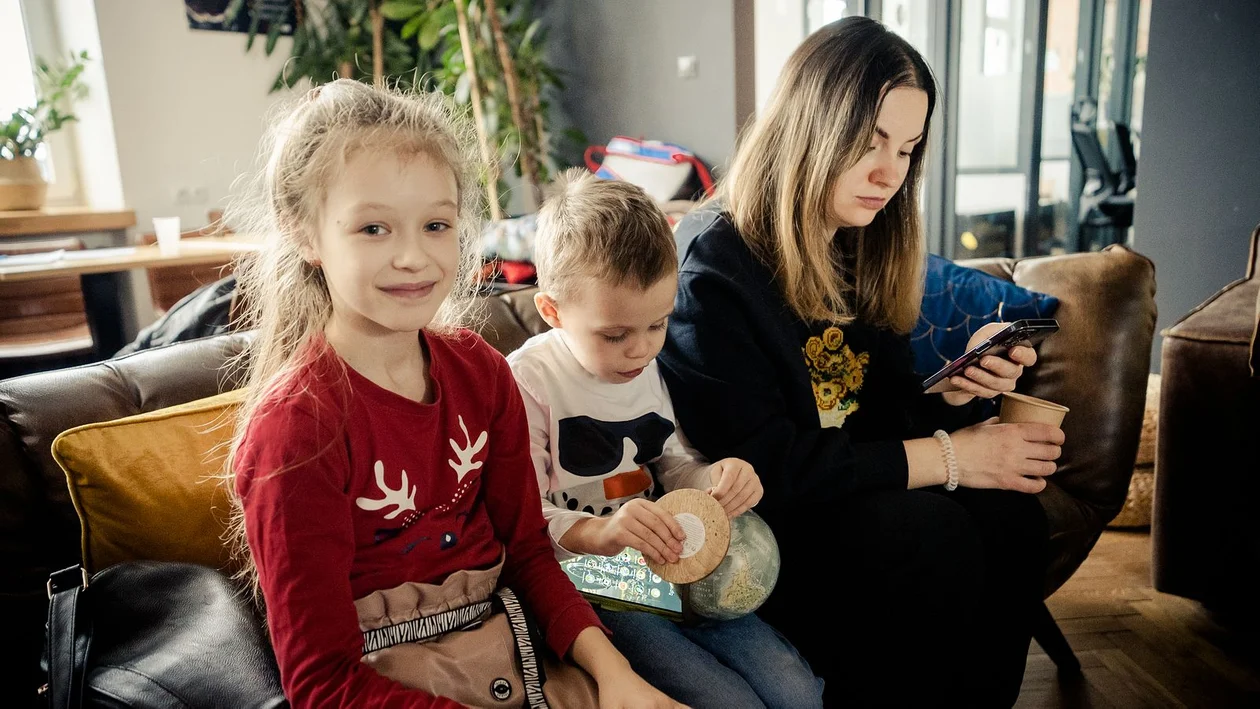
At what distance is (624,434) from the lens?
121 centimetres

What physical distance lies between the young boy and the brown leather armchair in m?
1.17

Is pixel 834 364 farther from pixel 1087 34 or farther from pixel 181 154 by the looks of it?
pixel 1087 34

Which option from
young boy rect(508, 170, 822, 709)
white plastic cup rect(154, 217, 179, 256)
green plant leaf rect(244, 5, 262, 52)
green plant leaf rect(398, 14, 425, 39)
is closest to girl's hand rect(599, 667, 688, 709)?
young boy rect(508, 170, 822, 709)

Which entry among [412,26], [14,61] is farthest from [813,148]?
[14,61]

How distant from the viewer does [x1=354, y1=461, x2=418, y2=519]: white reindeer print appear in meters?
0.89

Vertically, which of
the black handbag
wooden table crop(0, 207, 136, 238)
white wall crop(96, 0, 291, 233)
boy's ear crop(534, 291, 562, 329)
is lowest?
the black handbag

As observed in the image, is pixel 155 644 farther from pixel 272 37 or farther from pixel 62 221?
pixel 272 37

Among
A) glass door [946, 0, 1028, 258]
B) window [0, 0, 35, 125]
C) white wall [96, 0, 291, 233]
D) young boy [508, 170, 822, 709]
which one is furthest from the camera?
white wall [96, 0, 291, 233]

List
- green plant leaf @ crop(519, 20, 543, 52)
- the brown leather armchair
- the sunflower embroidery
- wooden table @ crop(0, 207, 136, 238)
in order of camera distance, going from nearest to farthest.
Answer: the sunflower embroidery, the brown leather armchair, wooden table @ crop(0, 207, 136, 238), green plant leaf @ crop(519, 20, 543, 52)

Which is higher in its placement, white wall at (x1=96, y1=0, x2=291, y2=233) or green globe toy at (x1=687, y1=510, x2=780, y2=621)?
white wall at (x1=96, y1=0, x2=291, y2=233)

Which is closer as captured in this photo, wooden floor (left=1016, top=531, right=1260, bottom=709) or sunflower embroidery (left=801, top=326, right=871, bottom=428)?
sunflower embroidery (left=801, top=326, right=871, bottom=428)

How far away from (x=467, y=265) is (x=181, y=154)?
13.8 feet

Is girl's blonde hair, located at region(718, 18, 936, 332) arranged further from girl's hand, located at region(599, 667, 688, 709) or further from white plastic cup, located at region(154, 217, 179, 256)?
white plastic cup, located at region(154, 217, 179, 256)

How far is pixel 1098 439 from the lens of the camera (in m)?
1.65
